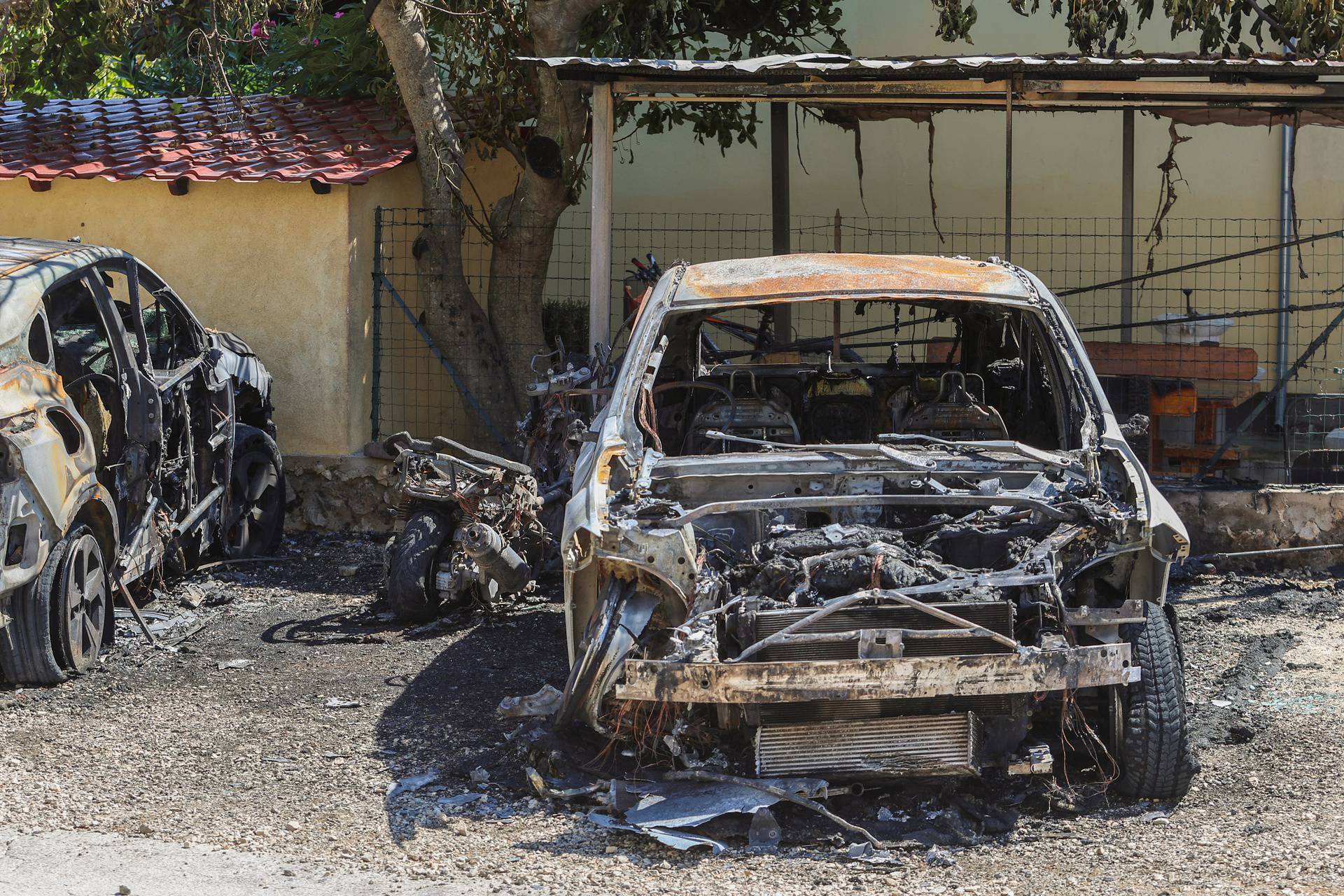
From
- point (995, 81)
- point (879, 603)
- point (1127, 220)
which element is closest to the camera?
point (879, 603)

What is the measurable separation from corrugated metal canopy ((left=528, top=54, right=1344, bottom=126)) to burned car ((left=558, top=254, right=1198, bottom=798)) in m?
3.09

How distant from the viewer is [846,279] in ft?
20.3

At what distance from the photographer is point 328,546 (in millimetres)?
9508

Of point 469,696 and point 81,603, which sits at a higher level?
point 81,603

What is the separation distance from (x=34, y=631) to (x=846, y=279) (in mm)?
3795

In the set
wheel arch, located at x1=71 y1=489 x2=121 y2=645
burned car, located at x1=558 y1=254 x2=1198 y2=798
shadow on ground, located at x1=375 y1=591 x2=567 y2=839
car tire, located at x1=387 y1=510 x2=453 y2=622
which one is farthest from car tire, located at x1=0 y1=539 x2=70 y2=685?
burned car, located at x1=558 y1=254 x2=1198 y2=798

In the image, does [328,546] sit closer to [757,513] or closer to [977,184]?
[757,513]

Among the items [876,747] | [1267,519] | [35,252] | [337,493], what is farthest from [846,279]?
[337,493]

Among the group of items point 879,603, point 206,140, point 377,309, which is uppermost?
point 206,140

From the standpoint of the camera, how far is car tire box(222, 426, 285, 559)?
28.3ft

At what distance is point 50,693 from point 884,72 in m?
5.75

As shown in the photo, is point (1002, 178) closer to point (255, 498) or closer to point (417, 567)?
point (255, 498)

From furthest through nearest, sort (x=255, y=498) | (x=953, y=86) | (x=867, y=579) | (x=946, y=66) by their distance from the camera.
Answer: (x=953, y=86) < (x=255, y=498) < (x=946, y=66) < (x=867, y=579)

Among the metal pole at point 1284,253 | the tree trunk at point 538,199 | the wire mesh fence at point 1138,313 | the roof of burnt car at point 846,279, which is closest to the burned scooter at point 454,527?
the roof of burnt car at point 846,279
